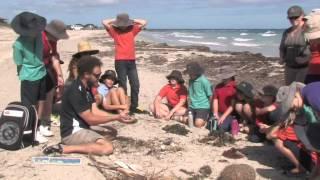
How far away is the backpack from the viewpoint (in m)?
6.12

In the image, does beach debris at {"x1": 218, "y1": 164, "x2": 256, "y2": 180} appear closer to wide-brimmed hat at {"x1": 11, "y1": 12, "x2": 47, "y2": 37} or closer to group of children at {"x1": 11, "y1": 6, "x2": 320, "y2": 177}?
group of children at {"x1": 11, "y1": 6, "x2": 320, "y2": 177}

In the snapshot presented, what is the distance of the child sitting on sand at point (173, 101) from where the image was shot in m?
8.31

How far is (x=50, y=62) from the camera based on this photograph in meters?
7.13

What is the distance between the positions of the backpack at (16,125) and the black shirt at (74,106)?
44 centimetres

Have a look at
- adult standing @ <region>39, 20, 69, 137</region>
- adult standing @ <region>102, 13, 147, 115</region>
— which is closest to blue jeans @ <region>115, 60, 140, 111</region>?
adult standing @ <region>102, 13, 147, 115</region>

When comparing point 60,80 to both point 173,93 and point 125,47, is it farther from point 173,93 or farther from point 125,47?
point 173,93

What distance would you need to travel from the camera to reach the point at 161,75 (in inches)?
586

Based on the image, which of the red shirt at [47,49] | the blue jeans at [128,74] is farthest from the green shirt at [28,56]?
the blue jeans at [128,74]

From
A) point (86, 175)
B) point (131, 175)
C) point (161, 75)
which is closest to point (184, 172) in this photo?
point (131, 175)

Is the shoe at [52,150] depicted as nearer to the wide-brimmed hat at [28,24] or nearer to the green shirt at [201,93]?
the wide-brimmed hat at [28,24]

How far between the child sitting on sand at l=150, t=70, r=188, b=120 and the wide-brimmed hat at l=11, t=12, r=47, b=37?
269cm

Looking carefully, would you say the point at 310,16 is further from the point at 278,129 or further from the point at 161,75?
the point at 161,75

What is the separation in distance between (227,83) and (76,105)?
2.78m

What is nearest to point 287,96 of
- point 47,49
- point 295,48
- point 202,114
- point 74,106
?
point 295,48
